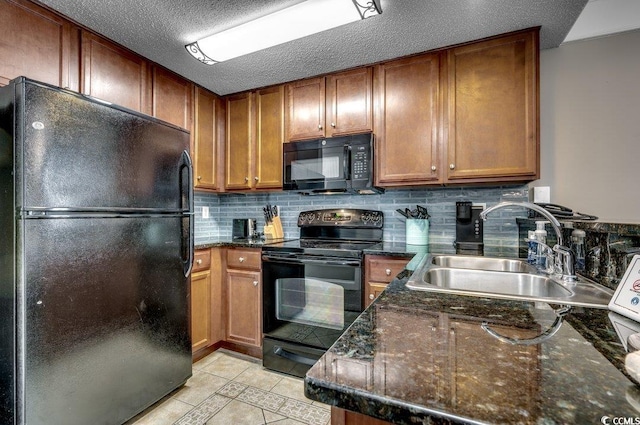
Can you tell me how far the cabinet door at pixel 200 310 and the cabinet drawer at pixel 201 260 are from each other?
39mm

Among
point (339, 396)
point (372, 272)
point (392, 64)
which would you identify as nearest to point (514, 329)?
point (339, 396)

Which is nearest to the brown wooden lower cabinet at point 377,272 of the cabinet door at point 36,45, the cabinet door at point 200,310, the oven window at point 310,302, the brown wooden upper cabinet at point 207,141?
the oven window at point 310,302

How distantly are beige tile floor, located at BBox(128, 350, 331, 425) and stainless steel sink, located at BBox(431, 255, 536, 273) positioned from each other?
3.66ft

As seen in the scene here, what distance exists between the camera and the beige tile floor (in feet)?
5.59

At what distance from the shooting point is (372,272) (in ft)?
6.50

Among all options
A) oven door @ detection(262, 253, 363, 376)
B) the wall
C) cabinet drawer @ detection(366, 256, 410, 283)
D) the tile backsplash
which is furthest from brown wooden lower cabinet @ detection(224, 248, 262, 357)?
the wall

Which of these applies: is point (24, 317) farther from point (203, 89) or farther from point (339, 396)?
point (203, 89)

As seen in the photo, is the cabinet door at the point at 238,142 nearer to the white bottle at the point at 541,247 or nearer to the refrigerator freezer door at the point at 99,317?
the refrigerator freezer door at the point at 99,317

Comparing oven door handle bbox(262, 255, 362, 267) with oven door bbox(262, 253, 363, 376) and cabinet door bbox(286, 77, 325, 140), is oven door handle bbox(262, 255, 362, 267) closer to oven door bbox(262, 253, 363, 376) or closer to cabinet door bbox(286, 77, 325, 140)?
oven door bbox(262, 253, 363, 376)

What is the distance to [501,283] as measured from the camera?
4.41 feet

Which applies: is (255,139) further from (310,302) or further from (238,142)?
→ (310,302)

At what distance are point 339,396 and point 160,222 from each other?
5.36 ft

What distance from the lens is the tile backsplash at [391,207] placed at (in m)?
2.17

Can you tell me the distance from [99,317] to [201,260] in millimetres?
928
